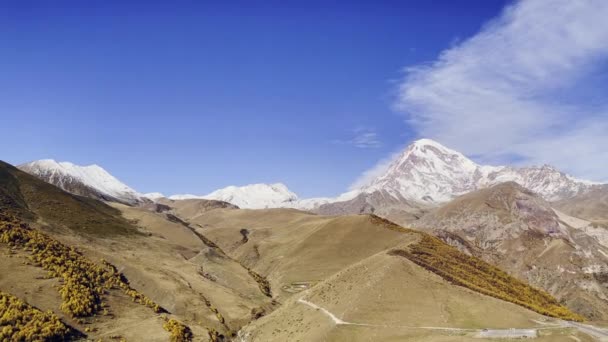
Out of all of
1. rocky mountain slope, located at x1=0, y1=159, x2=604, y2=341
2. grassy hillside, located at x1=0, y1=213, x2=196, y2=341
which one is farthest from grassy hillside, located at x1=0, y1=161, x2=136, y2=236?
grassy hillside, located at x1=0, y1=213, x2=196, y2=341

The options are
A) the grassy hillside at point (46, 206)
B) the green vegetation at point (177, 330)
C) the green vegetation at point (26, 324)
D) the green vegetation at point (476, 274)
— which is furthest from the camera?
the grassy hillside at point (46, 206)

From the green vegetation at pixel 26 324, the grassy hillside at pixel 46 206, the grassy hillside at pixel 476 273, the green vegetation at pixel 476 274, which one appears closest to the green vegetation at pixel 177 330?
the green vegetation at pixel 26 324

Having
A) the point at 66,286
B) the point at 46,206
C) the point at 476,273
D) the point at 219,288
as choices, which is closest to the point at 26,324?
the point at 66,286

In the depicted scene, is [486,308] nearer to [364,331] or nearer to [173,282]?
[364,331]

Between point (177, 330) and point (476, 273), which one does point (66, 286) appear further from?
point (476, 273)

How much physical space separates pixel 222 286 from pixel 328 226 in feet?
→ 239

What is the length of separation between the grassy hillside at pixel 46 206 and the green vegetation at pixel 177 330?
2206 inches

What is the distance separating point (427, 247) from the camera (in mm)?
136625

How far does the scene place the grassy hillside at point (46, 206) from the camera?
12044 cm

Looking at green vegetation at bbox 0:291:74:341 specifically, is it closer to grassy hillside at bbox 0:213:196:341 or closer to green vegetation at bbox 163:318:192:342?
grassy hillside at bbox 0:213:196:341

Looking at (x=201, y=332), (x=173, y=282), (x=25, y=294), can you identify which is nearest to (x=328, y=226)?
(x=173, y=282)

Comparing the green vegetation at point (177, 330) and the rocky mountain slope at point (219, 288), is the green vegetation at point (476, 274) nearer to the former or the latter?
the rocky mountain slope at point (219, 288)

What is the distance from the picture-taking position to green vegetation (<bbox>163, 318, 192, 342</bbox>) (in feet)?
235

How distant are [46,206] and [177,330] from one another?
77.8m
